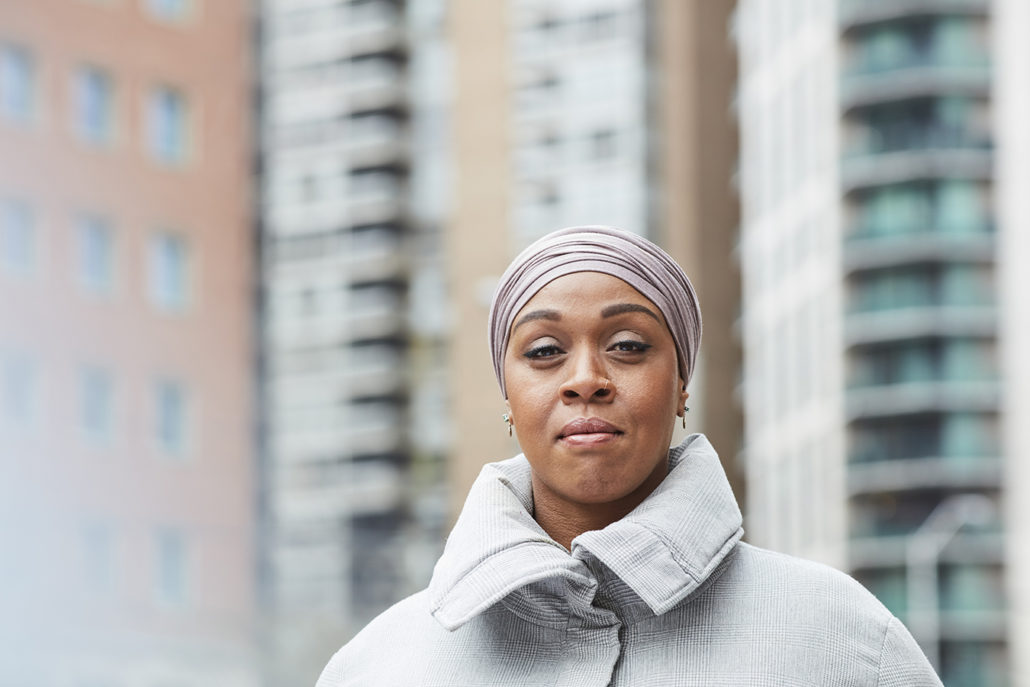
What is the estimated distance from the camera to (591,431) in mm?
2293

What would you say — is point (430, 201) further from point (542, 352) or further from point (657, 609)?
point (657, 609)

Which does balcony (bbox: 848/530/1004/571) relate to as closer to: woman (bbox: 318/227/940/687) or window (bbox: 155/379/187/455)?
window (bbox: 155/379/187/455)

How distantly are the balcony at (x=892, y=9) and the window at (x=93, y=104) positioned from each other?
2688 cm

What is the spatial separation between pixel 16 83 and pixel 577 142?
29.1 metres

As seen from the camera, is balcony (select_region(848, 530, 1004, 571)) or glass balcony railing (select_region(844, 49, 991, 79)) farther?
glass balcony railing (select_region(844, 49, 991, 79))

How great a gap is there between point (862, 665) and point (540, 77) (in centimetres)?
7110

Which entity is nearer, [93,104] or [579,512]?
[579,512]

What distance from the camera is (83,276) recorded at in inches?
1791

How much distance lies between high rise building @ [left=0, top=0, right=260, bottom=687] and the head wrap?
122ft

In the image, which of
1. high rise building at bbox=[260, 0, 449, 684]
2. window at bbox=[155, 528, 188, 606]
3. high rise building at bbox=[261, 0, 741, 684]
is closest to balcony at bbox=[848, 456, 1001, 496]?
high rise building at bbox=[261, 0, 741, 684]

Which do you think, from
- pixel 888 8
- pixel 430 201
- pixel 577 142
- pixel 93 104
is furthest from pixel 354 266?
pixel 93 104

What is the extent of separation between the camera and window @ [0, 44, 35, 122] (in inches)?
1778

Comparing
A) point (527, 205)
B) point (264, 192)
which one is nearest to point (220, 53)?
point (527, 205)

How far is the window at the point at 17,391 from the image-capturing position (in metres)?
42.7
